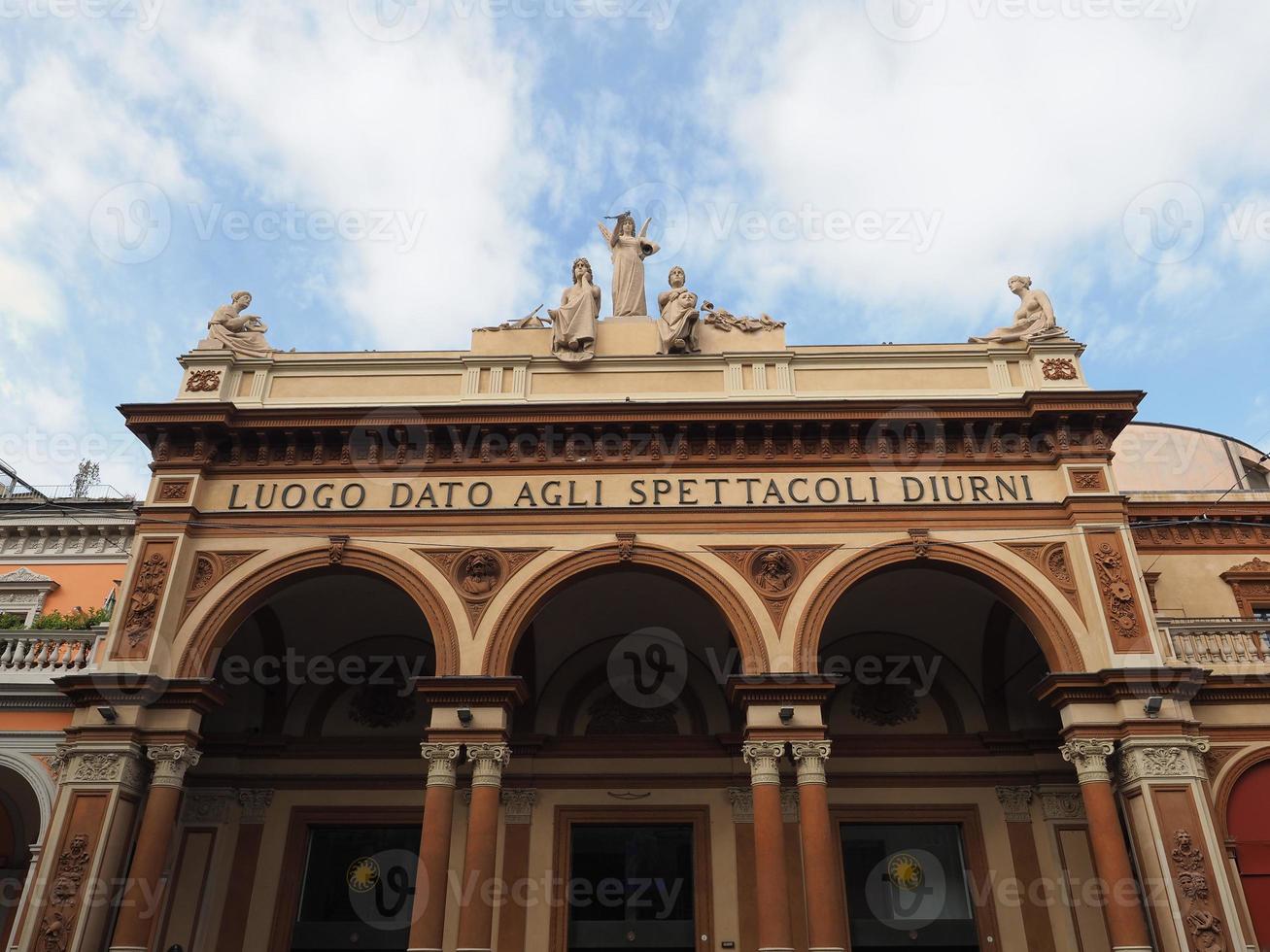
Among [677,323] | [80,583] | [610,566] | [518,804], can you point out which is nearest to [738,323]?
[677,323]

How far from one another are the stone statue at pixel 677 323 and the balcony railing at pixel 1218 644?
28.2ft

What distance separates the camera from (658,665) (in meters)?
17.5

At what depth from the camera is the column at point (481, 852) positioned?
1216 centimetres

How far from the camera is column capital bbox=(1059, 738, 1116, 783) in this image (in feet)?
41.8

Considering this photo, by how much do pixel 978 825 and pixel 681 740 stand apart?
16.9 feet

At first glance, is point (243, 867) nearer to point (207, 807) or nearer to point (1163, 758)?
point (207, 807)

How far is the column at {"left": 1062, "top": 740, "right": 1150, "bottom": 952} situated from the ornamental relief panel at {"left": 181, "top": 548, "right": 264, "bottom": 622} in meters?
12.3

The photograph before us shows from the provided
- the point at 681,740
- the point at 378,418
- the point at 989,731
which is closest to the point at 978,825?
the point at 989,731

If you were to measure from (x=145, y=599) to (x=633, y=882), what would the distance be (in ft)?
29.2

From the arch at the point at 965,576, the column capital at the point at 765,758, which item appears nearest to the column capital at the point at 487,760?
the column capital at the point at 765,758

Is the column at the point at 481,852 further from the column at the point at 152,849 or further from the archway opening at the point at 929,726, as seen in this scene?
the archway opening at the point at 929,726

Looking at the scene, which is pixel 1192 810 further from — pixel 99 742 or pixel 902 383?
pixel 99 742

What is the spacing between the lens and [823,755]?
12.8m

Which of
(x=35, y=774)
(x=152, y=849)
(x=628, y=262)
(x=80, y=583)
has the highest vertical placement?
(x=628, y=262)
